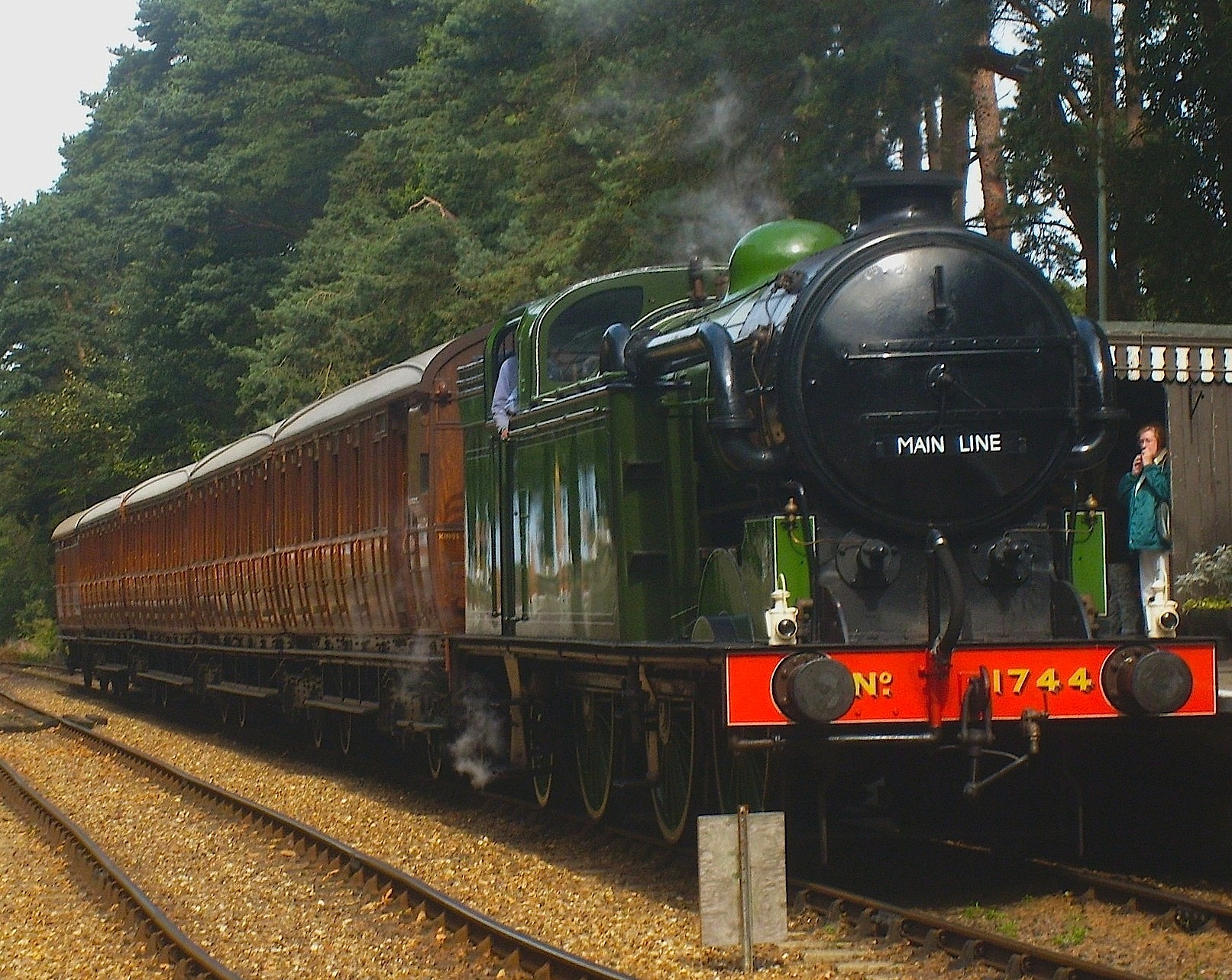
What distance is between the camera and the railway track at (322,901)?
714 cm

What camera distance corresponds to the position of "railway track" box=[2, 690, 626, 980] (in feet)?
23.4

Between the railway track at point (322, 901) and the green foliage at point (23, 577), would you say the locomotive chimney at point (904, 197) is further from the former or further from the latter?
the green foliage at point (23, 577)

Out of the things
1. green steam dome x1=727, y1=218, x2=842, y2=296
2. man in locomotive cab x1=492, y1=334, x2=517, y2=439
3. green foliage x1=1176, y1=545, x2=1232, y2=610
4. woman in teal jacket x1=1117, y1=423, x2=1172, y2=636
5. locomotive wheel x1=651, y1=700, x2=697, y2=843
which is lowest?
locomotive wheel x1=651, y1=700, x2=697, y2=843

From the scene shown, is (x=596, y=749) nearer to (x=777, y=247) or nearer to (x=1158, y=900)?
(x=777, y=247)

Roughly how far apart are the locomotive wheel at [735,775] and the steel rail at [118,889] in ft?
7.96

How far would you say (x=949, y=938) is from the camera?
22.9 ft

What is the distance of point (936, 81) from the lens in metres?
18.1

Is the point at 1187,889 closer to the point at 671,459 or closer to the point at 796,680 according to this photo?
the point at 796,680

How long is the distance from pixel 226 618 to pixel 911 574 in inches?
523

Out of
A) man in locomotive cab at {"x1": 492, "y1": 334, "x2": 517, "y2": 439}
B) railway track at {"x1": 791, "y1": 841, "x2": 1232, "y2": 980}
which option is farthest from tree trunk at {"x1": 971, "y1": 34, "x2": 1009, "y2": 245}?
railway track at {"x1": 791, "y1": 841, "x2": 1232, "y2": 980}

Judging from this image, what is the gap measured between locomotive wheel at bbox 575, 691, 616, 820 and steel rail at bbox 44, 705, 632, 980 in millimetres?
1325

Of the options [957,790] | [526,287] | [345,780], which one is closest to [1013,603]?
[957,790]

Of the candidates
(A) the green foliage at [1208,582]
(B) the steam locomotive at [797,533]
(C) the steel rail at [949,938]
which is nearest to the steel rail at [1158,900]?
(B) the steam locomotive at [797,533]

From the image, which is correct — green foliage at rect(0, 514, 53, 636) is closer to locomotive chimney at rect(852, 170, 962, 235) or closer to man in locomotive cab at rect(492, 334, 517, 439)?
man in locomotive cab at rect(492, 334, 517, 439)
